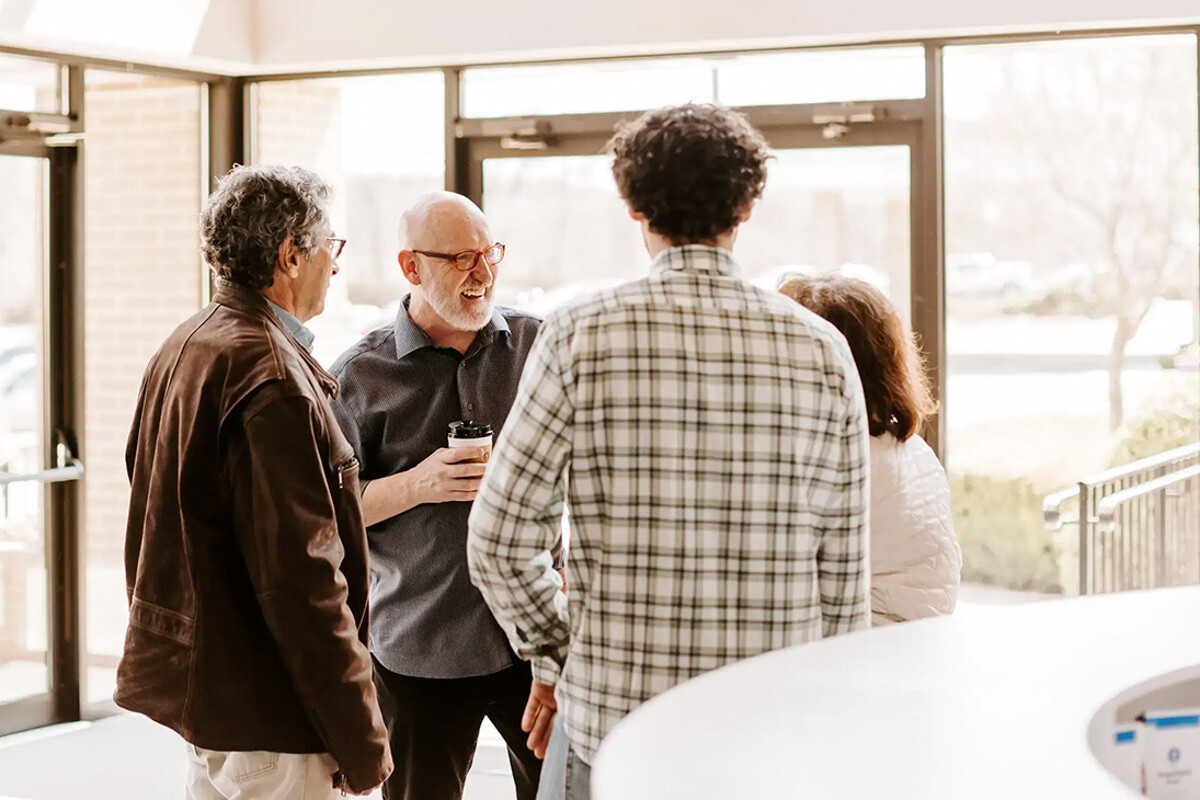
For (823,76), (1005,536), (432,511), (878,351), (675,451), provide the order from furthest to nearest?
(823,76) < (1005,536) < (432,511) < (878,351) < (675,451)

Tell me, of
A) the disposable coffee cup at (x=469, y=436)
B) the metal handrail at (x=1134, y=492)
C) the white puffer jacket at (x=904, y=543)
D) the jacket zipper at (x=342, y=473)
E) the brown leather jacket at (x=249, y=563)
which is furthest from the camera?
the metal handrail at (x=1134, y=492)

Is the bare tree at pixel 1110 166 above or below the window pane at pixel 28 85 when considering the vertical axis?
below

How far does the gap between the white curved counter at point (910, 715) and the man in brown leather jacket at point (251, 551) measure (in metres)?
0.78

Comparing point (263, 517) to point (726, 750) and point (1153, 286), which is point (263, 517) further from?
point (1153, 286)

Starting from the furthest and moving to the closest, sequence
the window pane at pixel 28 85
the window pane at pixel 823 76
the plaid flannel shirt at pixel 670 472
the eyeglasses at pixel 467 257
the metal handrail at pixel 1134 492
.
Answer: the window pane at pixel 28 85 < the window pane at pixel 823 76 < the metal handrail at pixel 1134 492 < the eyeglasses at pixel 467 257 < the plaid flannel shirt at pixel 670 472

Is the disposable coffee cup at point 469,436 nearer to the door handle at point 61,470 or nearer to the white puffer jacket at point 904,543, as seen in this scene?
the white puffer jacket at point 904,543

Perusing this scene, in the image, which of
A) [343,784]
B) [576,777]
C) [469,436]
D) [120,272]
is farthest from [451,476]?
[120,272]

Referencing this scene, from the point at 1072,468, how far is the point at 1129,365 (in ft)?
1.18

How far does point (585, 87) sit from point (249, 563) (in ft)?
10.1

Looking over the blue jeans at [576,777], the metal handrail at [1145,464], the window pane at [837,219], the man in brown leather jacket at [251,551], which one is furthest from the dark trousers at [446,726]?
the window pane at [837,219]

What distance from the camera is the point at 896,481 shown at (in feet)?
7.72

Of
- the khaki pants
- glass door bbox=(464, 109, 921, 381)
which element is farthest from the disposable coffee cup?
glass door bbox=(464, 109, 921, 381)

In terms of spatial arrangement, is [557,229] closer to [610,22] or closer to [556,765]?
[610,22]

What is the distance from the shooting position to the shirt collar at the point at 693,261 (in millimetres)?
1827
